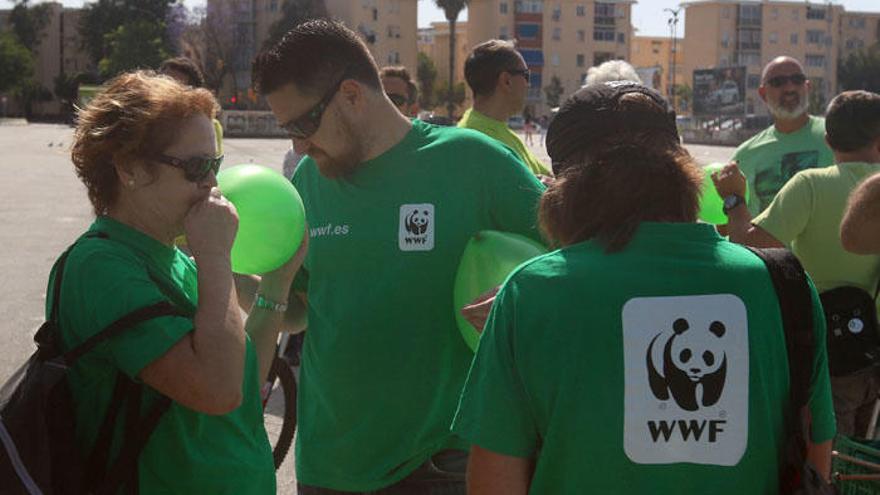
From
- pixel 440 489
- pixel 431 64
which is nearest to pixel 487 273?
pixel 440 489

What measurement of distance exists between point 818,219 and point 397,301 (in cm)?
235

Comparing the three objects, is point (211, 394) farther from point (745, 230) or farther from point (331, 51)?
point (745, 230)

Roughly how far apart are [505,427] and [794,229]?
118 inches

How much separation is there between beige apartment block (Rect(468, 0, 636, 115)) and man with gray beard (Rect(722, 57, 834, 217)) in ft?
375

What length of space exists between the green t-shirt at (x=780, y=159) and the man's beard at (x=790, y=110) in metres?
0.08

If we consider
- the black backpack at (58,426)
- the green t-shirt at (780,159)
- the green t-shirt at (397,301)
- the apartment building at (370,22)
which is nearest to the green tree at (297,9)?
the apartment building at (370,22)

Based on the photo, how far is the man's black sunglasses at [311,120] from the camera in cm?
320

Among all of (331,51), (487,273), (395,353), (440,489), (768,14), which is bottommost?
(440,489)

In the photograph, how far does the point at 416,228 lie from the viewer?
312cm

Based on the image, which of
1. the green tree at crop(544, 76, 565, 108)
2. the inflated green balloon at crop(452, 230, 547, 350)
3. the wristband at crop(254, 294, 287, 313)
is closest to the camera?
the inflated green balloon at crop(452, 230, 547, 350)

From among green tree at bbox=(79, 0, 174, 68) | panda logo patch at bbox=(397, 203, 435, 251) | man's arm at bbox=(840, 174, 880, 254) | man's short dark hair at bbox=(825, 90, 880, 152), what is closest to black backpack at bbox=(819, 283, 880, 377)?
man's arm at bbox=(840, 174, 880, 254)

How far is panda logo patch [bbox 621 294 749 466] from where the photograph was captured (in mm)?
2035

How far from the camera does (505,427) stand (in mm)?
2074

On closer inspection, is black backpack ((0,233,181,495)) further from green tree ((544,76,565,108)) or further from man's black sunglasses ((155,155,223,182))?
green tree ((544,76,565,108))
